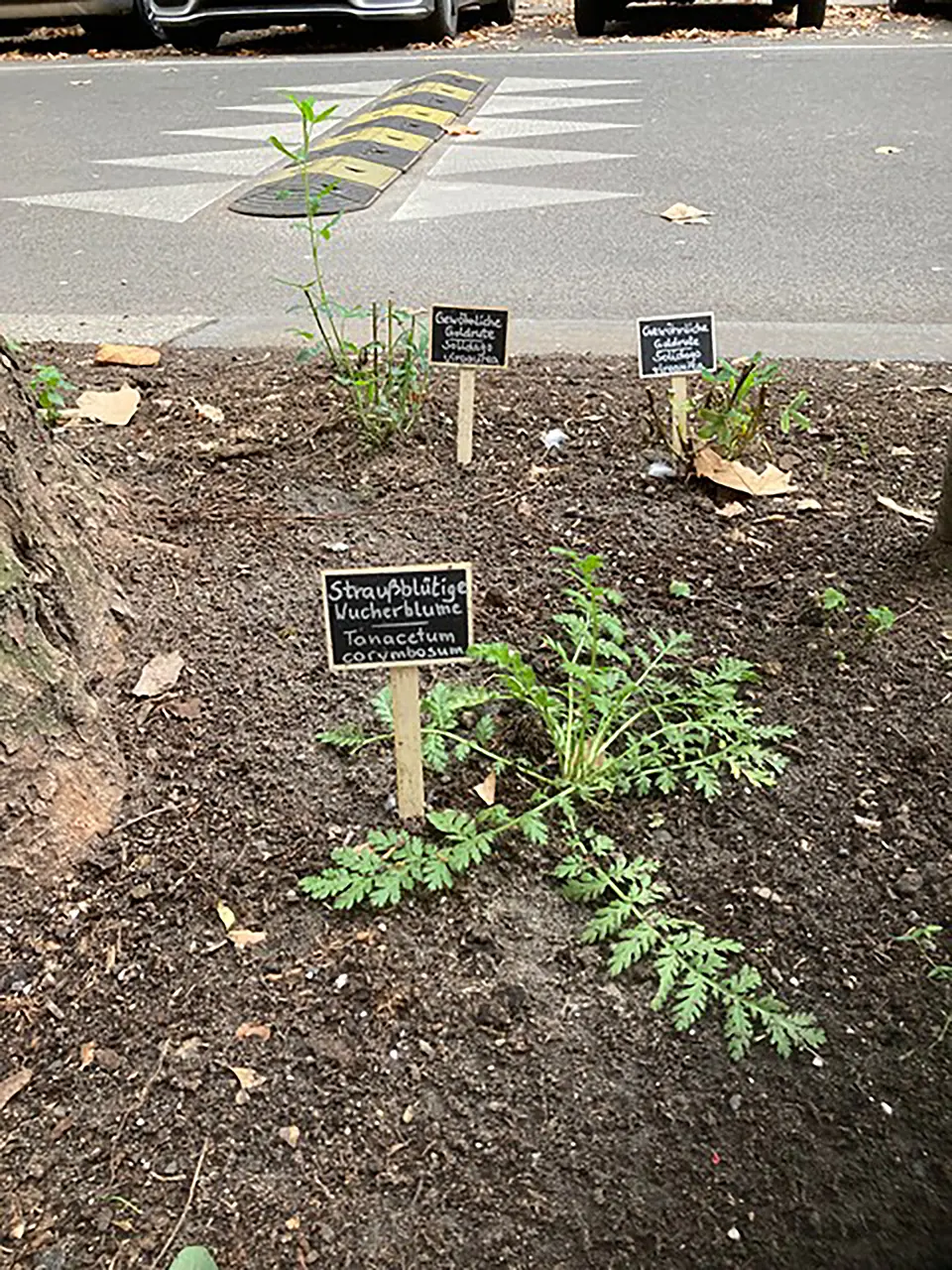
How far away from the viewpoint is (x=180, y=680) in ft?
7.09

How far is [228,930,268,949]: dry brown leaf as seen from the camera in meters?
Result: 1.70

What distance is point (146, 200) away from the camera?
19.0 ft

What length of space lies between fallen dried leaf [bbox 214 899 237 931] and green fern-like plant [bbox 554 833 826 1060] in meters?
0.47

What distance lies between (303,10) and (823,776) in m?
8.74

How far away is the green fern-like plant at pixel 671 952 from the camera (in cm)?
157

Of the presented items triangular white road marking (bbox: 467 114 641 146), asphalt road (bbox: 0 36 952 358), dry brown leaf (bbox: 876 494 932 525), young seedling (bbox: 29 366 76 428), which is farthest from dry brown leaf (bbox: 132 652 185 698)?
triangular white road marking (bbox: 467 114 641 146)

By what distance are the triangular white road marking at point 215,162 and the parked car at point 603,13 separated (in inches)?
173

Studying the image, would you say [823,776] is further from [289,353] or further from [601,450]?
[289,353]

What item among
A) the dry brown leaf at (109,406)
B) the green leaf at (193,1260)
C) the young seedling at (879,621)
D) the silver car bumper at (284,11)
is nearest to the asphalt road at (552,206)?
the silver car bumper at (284,11)

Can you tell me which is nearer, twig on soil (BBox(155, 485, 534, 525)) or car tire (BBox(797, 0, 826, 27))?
twig on soil (BBox(155, 485, 534, 525))

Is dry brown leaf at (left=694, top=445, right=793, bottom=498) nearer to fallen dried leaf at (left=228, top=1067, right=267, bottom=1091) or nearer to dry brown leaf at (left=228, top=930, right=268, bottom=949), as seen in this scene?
dry brown leaf at (left=228, top=930, right=268, bottom=949)

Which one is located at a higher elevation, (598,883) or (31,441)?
(31,441)

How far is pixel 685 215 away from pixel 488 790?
4.03 m

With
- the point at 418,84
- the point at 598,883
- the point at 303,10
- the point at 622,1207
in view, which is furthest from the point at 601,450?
the point at 303,10
